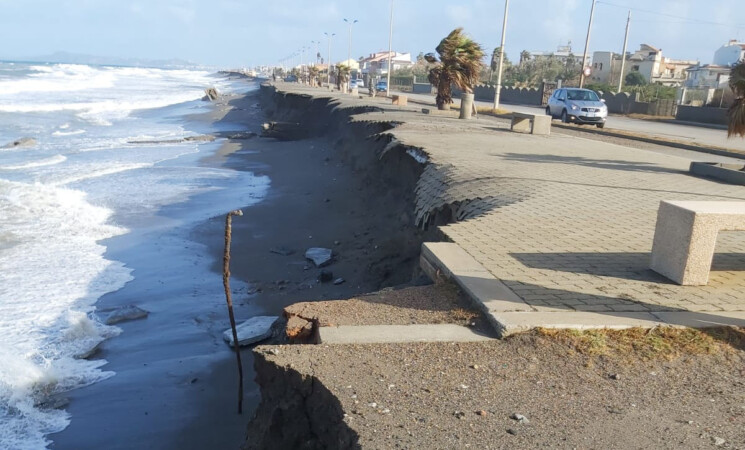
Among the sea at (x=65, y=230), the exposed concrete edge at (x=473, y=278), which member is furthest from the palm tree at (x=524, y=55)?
the exposed concrete edge at (x=473, y=278)

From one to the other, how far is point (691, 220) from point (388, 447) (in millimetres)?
3422

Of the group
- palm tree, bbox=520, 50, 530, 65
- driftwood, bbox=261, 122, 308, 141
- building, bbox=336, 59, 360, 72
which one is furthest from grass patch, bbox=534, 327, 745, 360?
palm tree, bbox=520, 50, 530, 65

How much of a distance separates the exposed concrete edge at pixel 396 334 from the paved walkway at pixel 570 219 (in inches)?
24.8

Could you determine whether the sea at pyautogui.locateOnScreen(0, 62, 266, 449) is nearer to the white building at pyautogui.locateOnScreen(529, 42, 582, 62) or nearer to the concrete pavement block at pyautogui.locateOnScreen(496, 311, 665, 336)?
the concrete pavement block at pyautogui.locateOnScreen(496, 311, 665, 336)

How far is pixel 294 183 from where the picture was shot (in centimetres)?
1952

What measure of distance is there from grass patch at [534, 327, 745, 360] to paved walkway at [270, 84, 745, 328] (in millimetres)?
310

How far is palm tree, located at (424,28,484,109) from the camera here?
2516 cm

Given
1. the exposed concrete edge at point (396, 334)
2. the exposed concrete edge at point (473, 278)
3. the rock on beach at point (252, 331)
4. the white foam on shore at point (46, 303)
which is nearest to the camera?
the exposed concrete edge at point (396, 334)

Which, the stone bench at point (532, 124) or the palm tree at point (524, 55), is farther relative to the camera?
the palm tree at point (524, 55)

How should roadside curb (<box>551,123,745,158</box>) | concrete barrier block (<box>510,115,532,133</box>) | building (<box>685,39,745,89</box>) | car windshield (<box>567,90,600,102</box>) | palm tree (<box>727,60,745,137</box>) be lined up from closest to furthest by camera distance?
Answer: palm tree (<box>727,60,745,137</box>)
roadside curb (<box>551,123,745,158</box>)
concrete barrier block (<box>510,115,532,133</box>)
car windshield (<box>567,90,600,102</box>)
building (<box>685,39,745,89</box>)

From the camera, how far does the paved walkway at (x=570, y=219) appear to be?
217 inches

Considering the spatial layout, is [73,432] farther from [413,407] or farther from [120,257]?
[120,257]

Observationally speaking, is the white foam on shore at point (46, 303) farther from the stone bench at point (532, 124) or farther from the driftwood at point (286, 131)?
the driftwood at point (286, 131)

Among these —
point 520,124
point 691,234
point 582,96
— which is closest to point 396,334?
point 691,234
